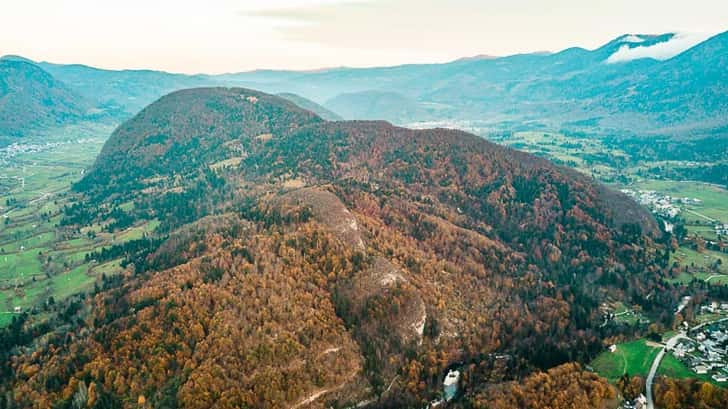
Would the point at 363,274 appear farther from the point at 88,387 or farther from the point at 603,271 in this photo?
the point at 603,271

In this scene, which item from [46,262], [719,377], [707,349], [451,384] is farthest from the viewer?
[46,262]

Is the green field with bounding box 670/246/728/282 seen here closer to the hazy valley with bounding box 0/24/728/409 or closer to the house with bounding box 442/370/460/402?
the hazy valley with bounding box 0/24/728/409

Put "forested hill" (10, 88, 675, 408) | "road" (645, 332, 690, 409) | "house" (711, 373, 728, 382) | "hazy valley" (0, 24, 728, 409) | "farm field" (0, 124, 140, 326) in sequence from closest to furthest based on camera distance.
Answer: "road" (645, 332, 690, 409)
"hazy valley" (0, 24, 728, 409)
"forested hill" (10, 88, 675, 408)
"house" (711, 373, 728, 382)
"farm field" (0, 124, 140, 326)

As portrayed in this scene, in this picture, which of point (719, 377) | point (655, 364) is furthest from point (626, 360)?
point (719, 377)

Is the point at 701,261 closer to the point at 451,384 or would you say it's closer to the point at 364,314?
the point at 451,384

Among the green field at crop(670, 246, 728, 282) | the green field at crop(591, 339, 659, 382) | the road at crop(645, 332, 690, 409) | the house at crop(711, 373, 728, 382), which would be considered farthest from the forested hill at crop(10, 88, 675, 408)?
the house at crop(711, 373, 728, 382)

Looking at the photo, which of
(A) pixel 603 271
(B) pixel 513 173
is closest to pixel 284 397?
(A) pixel 603 271

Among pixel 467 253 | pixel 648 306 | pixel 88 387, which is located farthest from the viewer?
pixel 467 253
